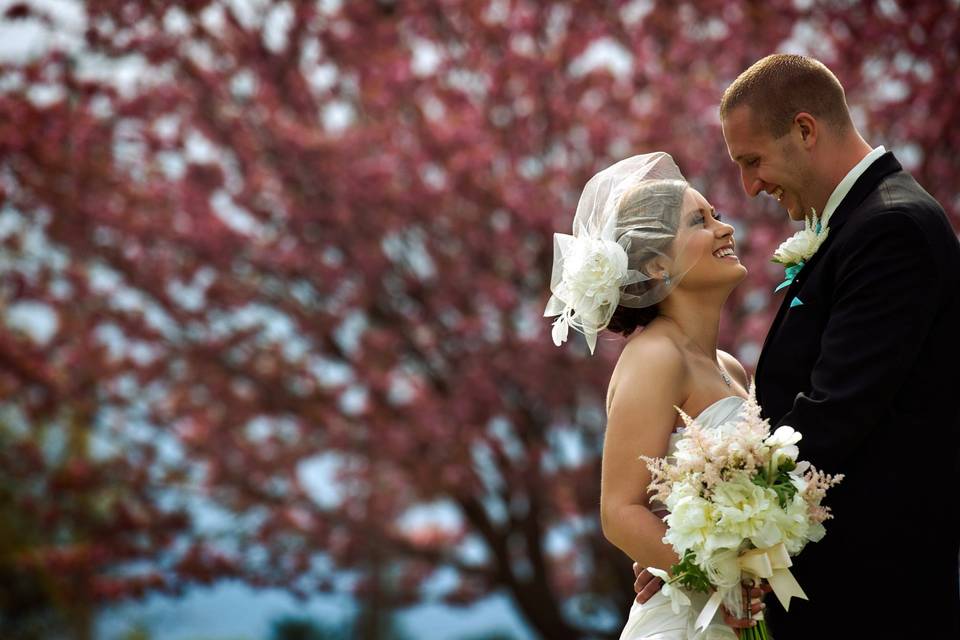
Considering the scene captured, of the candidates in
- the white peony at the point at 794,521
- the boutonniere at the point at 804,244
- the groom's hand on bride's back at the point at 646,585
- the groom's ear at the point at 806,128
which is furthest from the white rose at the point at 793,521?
the groom's ear at the point at 806,128

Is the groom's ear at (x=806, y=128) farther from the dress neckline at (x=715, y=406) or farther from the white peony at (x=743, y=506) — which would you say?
the white peony at (x=743, y=506)

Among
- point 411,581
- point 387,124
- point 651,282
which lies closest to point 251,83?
point 387,124

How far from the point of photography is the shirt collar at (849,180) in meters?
2.72

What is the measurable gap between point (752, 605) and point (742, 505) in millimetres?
266

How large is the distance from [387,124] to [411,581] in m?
4.03

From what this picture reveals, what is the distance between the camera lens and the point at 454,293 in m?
8.20

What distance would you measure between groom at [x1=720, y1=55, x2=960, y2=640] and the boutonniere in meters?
0.02

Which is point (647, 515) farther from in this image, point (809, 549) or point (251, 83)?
point (251, 83)

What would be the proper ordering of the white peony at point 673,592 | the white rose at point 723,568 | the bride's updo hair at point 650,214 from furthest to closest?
the bride's updo hair at point 650,214
the white peony at point 673,592
the white rose at point 723,568

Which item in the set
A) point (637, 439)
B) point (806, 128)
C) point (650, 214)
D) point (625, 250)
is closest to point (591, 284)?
point (625, 250)

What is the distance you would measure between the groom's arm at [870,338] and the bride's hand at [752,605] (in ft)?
1.05

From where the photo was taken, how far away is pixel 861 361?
95.7 inches

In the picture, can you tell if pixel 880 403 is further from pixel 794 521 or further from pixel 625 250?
pixel 625 250

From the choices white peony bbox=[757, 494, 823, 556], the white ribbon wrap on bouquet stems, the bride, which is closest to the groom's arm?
white peony bbox=[757, 494, 823, 556]
